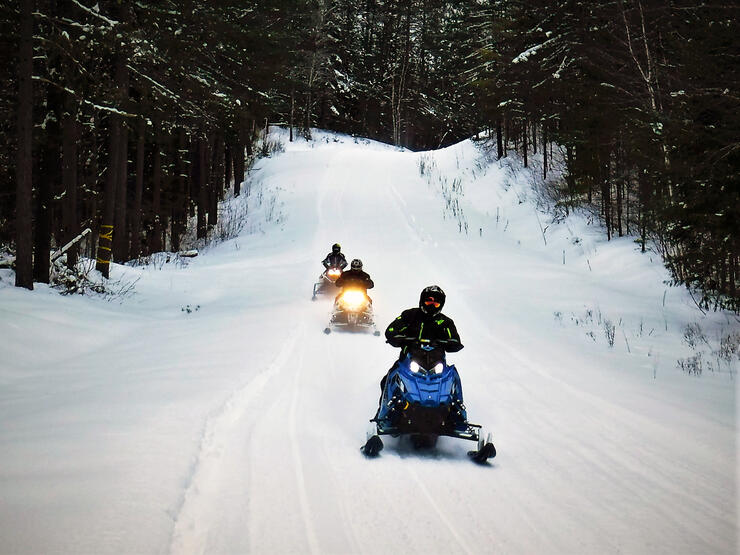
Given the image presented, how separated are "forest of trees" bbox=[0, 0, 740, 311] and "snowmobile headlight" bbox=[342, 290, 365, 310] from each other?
6686mm

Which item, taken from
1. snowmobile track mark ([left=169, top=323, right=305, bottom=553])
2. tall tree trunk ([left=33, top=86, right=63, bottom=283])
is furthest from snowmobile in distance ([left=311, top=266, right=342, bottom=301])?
snowmobile track mark ([left=169, top=323, right=305, bottom=553])

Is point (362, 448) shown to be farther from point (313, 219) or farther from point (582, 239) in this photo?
point (313, 219)

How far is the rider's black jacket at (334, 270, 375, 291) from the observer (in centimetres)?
1210

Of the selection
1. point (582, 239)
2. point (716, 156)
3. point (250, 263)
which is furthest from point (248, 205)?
point (716, 156)

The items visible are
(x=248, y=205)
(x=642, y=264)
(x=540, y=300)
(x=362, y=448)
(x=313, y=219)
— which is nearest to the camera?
(x=362, y=448)

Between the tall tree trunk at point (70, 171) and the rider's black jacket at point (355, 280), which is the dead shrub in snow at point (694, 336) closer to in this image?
the rider's black jacket at point (355, 280)

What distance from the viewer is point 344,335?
434 inches

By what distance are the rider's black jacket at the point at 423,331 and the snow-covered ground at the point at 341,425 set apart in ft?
3.71

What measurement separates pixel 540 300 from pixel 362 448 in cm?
1035

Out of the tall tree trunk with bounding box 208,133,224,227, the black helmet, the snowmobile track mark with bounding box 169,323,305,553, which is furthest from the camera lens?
the tall tree trunk with bounding box 208,133,224,227

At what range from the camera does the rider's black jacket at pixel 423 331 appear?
20.2 ft

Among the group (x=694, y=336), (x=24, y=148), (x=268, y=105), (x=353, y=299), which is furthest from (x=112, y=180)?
(x=694, y=336)

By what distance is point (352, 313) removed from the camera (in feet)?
37.7

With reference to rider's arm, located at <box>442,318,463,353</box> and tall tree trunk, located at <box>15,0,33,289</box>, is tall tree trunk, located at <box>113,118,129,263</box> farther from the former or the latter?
rider's arm, located at <box>442,318,463,353</box>
